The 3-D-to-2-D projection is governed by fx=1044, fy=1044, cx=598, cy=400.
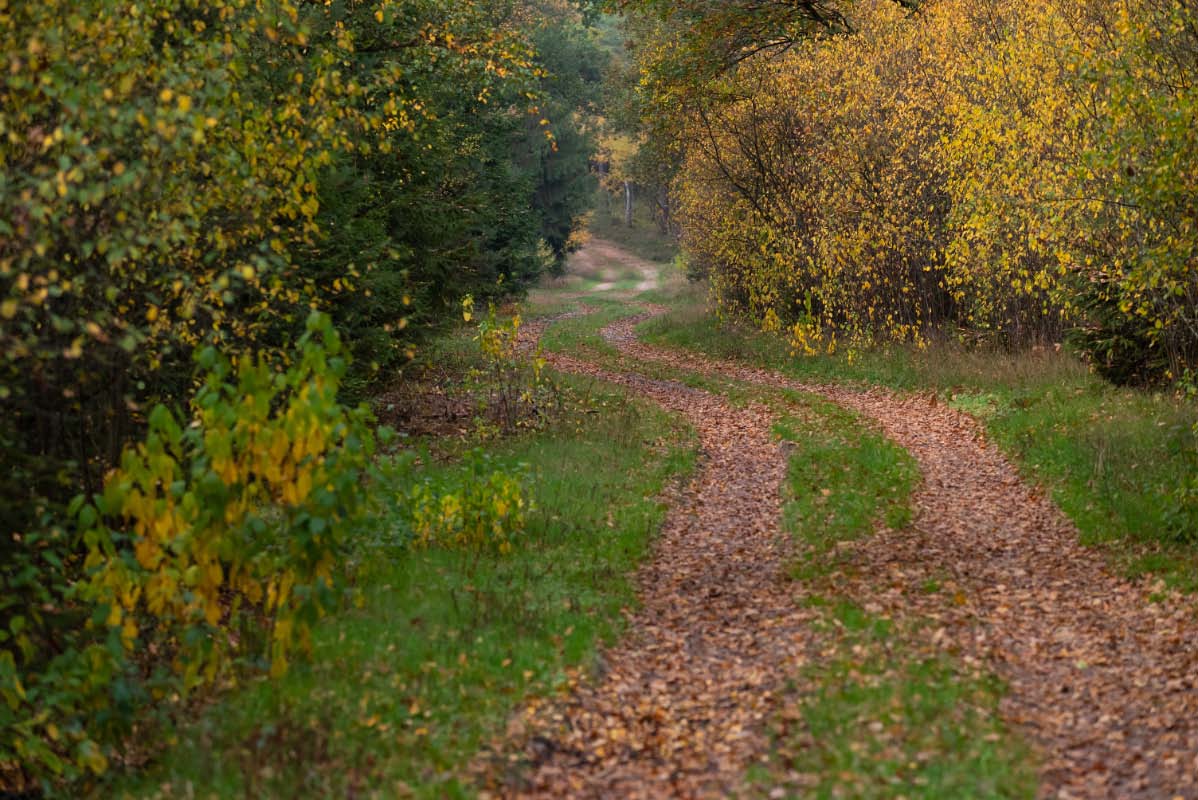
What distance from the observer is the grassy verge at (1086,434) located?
12172 millimetres

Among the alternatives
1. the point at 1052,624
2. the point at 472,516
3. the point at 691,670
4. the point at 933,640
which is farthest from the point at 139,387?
the point at 1052,624

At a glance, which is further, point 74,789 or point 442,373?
point 442,373

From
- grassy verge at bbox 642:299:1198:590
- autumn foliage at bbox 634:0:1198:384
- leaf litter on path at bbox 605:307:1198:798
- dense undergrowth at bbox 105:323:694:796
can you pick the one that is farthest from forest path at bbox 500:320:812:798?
autumn foliage at bbox 634:0:1198:384

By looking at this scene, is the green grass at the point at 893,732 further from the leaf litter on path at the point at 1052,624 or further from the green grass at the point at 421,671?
the green grass at the point at 421,671

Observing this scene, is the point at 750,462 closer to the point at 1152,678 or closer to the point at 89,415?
the point at 1152,678

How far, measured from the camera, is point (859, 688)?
848 cm

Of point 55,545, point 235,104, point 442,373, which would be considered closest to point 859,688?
point 55,545

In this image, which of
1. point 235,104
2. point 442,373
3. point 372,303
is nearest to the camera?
point 235,104

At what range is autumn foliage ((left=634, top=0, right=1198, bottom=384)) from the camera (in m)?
12.0

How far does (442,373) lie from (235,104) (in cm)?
1783

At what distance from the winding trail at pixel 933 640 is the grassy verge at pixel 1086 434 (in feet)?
1.58

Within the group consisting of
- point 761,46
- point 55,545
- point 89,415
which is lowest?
point 55,545

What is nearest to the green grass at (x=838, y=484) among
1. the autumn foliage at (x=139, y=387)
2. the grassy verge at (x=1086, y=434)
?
the grassy verge at (x=1086, y=434)

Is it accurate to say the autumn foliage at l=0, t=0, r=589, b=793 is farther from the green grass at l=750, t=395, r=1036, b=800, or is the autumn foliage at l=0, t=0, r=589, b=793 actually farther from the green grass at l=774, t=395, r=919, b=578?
the green grass at l=774, t=395, r=919, b=578
